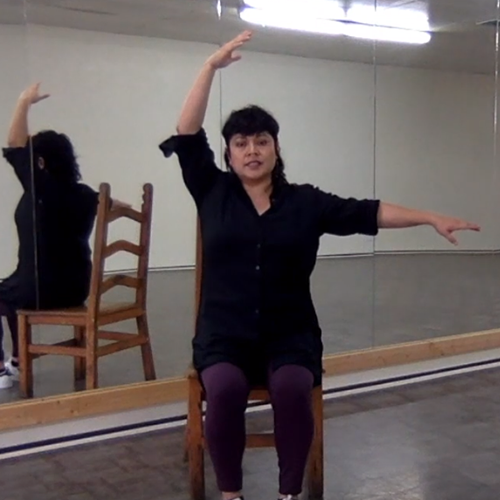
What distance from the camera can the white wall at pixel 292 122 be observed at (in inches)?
128

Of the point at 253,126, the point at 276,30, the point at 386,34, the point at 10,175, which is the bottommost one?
the point at 10,175

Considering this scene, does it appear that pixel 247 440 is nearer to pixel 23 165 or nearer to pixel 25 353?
pixel 25 353

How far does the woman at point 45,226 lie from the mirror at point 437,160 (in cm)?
181

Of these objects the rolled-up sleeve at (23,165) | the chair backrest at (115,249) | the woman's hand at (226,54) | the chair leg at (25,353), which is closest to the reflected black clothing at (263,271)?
the woman's hand at (226,54)

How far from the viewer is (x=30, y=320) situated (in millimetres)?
2945

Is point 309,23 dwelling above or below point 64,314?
above

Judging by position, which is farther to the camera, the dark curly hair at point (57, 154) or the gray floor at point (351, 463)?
the dark curly hair at point (57, 154)

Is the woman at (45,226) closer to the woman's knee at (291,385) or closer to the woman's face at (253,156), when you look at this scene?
the woman's face at (253,156)

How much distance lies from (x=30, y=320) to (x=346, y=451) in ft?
4.24

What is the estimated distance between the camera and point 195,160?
2.30 meters

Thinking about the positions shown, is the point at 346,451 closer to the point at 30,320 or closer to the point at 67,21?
the point at 30,320

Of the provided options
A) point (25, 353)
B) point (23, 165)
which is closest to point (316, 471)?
point (25, 353)

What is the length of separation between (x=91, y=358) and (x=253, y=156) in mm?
1120

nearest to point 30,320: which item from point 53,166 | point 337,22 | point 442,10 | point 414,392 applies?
point 53,166
